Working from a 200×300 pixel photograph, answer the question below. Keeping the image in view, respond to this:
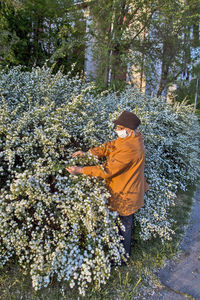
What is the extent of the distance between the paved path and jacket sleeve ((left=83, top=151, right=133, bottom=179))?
4.76 feet

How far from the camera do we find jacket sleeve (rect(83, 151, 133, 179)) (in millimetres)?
2537

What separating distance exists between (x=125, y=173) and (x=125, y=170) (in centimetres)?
4

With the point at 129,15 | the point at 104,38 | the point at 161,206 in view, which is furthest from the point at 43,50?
the point at 161,206

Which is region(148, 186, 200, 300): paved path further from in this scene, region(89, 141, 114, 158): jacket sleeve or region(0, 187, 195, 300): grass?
region(89, 141, 114, 158): jacket sleeve

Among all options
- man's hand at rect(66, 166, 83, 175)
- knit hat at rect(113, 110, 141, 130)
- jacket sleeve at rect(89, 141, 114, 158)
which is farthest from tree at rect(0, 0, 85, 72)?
man's hand at rect(66, 166, 83, 175)

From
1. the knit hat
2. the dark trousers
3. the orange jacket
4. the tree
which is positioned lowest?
the dark trousers

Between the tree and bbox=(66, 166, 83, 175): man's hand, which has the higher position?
the tree

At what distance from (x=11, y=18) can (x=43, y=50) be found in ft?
5.04

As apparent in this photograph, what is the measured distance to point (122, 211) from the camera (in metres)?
2.72

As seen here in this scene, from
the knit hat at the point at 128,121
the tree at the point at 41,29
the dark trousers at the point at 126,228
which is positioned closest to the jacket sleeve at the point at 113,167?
the knit hat at the point at 128,121

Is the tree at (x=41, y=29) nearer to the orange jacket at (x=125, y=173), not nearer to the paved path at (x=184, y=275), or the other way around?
the orange jacket at (x=125, y=173)

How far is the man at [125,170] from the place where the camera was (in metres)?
2.56

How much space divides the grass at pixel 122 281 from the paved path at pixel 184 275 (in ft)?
0.33

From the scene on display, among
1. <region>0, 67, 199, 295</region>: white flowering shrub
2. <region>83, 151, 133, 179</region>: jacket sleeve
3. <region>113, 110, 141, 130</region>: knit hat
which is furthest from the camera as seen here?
<region>113, 110, 141, 130</region>: knit hat
